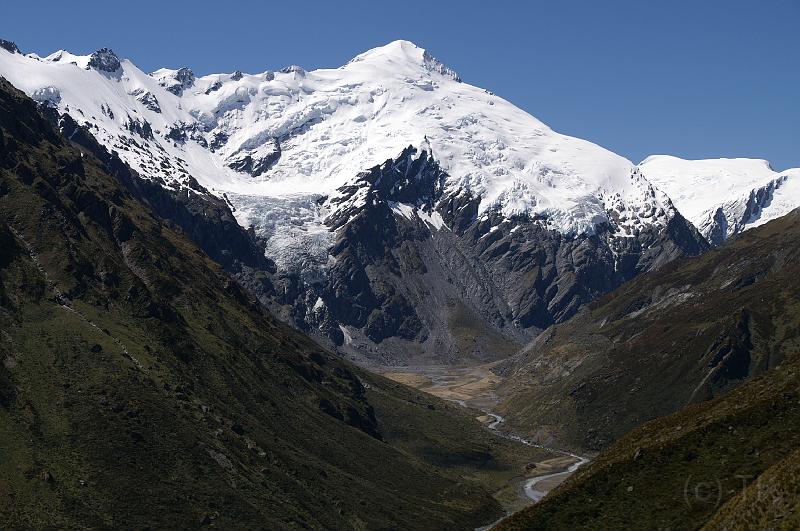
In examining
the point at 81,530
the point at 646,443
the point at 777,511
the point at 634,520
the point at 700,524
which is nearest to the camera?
the point at 777,511

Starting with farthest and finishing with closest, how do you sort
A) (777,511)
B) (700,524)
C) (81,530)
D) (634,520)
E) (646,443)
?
(81,530), (646,443), (634,520), (700,524), (777,511)

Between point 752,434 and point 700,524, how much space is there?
44.5 ft

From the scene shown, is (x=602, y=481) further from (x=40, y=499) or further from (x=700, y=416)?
(x=40, y=499)

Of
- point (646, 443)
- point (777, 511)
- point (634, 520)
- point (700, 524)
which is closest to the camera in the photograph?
point (777, 511)

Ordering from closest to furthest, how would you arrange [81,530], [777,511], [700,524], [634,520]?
[777,511], [700,524], [634,520], [81,530]

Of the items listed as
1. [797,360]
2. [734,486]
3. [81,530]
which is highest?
[797,360]

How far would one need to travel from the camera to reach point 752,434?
108 metres

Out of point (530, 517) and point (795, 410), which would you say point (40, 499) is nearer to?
point (530, 517)

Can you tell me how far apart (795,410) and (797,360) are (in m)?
15.5

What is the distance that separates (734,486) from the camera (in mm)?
102188

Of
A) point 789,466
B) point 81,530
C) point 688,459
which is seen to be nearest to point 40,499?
point 81,530

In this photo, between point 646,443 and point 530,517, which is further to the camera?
point 646,443

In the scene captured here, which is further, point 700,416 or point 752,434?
point 700,416

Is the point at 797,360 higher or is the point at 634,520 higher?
the point at 797,360
